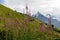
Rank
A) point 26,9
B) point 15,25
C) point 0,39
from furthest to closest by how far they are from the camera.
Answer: point 0,39
point 15,25
point 26,9

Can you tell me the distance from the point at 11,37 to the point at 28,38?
1473mm

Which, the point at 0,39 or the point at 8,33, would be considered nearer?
the point at 8,33

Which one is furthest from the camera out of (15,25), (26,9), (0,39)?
(0,39)

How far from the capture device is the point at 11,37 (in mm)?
16672

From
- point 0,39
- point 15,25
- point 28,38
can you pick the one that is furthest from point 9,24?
point 0,39

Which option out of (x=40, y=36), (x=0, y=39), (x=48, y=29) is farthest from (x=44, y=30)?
(x=0, y=39)

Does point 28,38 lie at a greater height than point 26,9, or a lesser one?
lesser

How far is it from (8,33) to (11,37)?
33 centimetres

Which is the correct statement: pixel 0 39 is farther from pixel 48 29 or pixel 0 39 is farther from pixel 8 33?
pixel 48 29

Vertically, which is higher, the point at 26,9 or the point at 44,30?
the point at 26,9

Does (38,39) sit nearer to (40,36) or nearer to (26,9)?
(40,36)

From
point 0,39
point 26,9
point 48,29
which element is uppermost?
point 26,9

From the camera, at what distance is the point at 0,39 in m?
19.2

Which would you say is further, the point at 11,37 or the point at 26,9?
the point at 11,37
